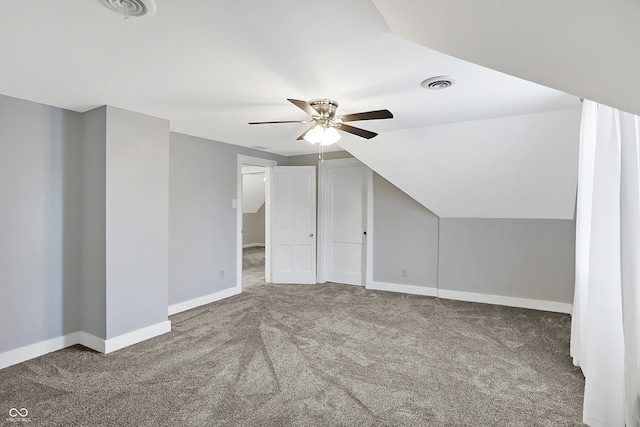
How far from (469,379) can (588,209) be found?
1617 mm

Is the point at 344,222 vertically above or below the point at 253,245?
above

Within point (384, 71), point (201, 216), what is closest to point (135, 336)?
point (201, 216)

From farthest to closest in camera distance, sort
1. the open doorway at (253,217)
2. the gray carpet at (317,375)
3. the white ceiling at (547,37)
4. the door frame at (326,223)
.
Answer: the open doorway at (253,217)
the door frame at (326,223)
the gray carpet at (317,375)
the white ceiling at (547,37)

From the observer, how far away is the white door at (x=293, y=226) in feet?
18.5

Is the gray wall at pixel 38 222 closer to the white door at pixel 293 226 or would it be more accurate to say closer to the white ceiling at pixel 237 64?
the white ceiling at pixel 237 64

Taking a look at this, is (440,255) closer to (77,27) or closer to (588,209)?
(588,209)

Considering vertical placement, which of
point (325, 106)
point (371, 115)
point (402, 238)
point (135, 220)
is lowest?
point (402, 238)

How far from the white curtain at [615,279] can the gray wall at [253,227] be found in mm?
9048

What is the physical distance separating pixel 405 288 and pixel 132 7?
4.69m

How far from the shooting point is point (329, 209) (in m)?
5.68

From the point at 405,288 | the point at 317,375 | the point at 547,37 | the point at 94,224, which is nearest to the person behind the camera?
the point at 547,37

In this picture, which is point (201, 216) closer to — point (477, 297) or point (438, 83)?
point (438, 83)

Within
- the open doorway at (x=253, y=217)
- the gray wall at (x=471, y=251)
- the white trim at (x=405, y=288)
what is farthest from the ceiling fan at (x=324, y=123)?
the open doorway at (x=253, y=217)

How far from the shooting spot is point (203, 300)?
4426 millimetres
